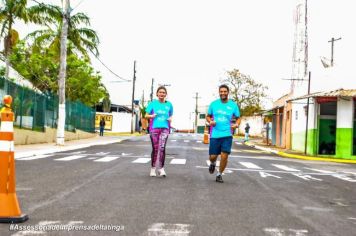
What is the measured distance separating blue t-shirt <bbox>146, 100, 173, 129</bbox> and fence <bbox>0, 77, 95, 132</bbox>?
11.3 metres

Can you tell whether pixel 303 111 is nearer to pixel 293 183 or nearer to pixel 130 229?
pixel 293 183

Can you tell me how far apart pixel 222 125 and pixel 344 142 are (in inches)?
715

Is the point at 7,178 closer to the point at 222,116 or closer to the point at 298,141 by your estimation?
the point at 222,116

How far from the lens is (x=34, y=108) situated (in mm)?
25844

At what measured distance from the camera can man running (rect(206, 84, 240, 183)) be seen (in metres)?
10.8

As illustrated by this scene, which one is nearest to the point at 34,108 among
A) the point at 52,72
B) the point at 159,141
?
the point at 159,141

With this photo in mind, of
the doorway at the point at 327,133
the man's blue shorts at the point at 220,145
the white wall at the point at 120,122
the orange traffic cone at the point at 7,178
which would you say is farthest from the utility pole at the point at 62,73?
the white wall at the point at 120,122

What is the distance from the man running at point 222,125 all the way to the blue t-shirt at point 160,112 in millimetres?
959

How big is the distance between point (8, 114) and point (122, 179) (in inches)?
182

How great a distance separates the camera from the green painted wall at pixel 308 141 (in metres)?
28.8

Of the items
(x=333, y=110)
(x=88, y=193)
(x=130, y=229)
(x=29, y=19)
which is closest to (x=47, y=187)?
(x=88, y=193)

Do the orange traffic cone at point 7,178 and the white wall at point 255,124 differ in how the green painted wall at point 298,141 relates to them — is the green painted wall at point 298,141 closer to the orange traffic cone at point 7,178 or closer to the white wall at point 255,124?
the orange traffic cone at point 7,178

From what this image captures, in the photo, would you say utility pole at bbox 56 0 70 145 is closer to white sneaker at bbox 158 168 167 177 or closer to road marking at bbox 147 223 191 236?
white sneaker at bbox 158 168 167 177

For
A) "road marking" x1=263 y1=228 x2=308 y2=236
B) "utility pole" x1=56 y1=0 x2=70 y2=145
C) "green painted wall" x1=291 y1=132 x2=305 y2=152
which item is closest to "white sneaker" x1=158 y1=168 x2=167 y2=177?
"road marking" x1=263 y1=228 x2=308 y2=236
